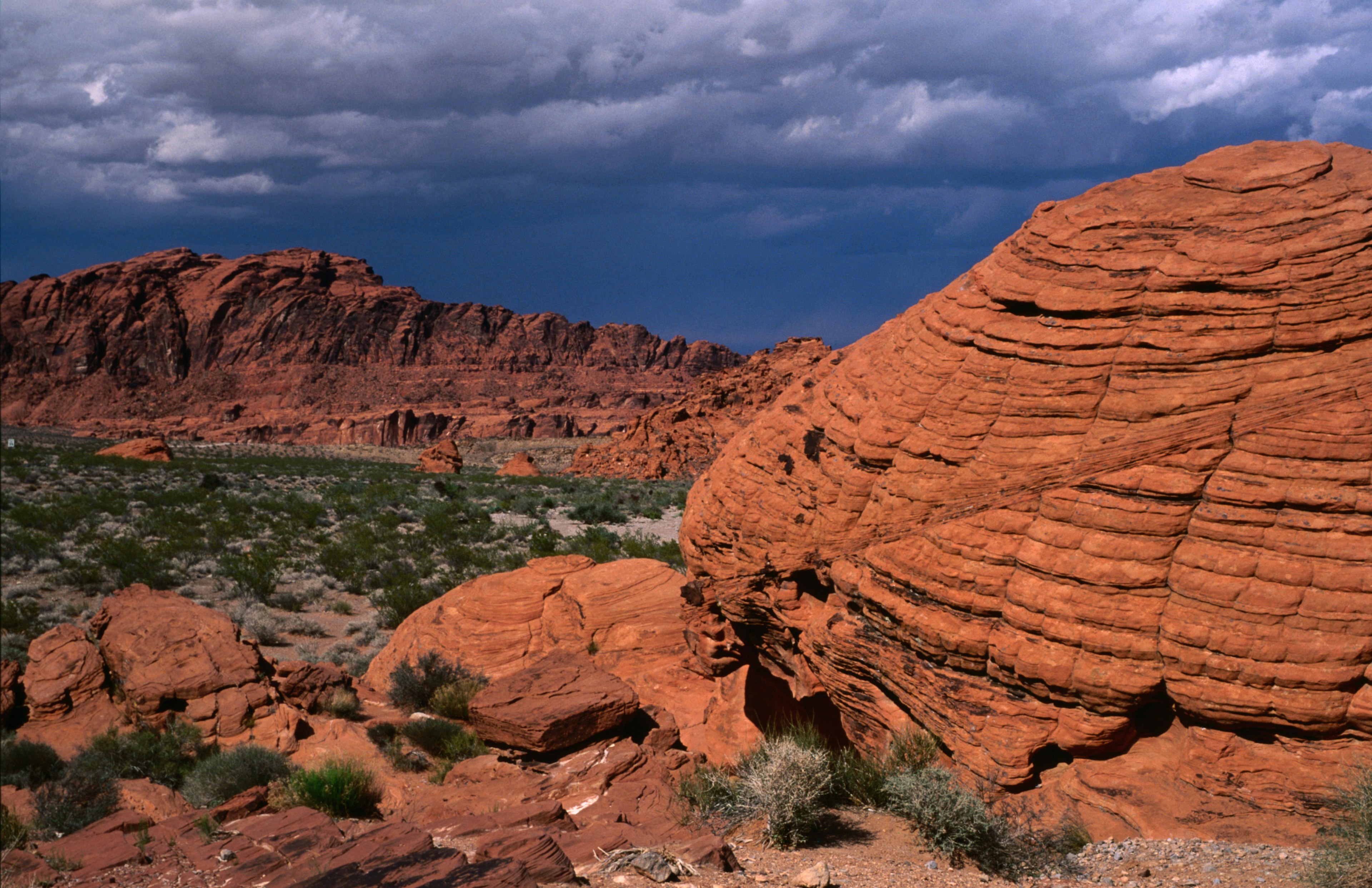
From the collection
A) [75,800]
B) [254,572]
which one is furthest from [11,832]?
[254,572]

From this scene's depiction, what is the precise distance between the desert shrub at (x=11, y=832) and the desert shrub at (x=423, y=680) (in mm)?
3543

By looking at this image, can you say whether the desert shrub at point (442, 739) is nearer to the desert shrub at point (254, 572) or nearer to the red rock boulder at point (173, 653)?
the red rock boulder at point (173, 653)

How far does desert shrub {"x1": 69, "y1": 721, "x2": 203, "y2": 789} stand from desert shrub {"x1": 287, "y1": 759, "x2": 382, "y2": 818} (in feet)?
6.46

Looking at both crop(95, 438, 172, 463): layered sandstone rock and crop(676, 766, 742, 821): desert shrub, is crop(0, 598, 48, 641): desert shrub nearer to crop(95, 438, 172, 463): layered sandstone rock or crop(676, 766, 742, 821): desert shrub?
crop(676, 766, 742, 821): desert shrub

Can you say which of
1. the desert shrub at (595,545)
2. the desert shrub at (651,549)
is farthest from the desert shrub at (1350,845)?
the desert shrub at (595,545)

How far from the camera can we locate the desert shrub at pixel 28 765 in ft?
27.1

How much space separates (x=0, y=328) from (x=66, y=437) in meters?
60.5

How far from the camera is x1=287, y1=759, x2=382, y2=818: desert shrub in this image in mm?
6961

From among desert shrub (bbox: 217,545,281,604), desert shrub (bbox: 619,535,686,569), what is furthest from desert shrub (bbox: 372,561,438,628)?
desert shrub (bbox: 619,535,686,569)

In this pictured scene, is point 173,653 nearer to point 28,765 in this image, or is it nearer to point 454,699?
point 28,765

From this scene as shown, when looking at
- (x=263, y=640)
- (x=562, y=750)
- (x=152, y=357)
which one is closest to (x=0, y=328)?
(x=152, y=357)

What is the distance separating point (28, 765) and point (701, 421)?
36.9 meters

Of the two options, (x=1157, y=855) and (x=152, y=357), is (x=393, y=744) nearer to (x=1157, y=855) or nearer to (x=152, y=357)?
(x=1157, y=855)

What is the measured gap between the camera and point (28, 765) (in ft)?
27.6
